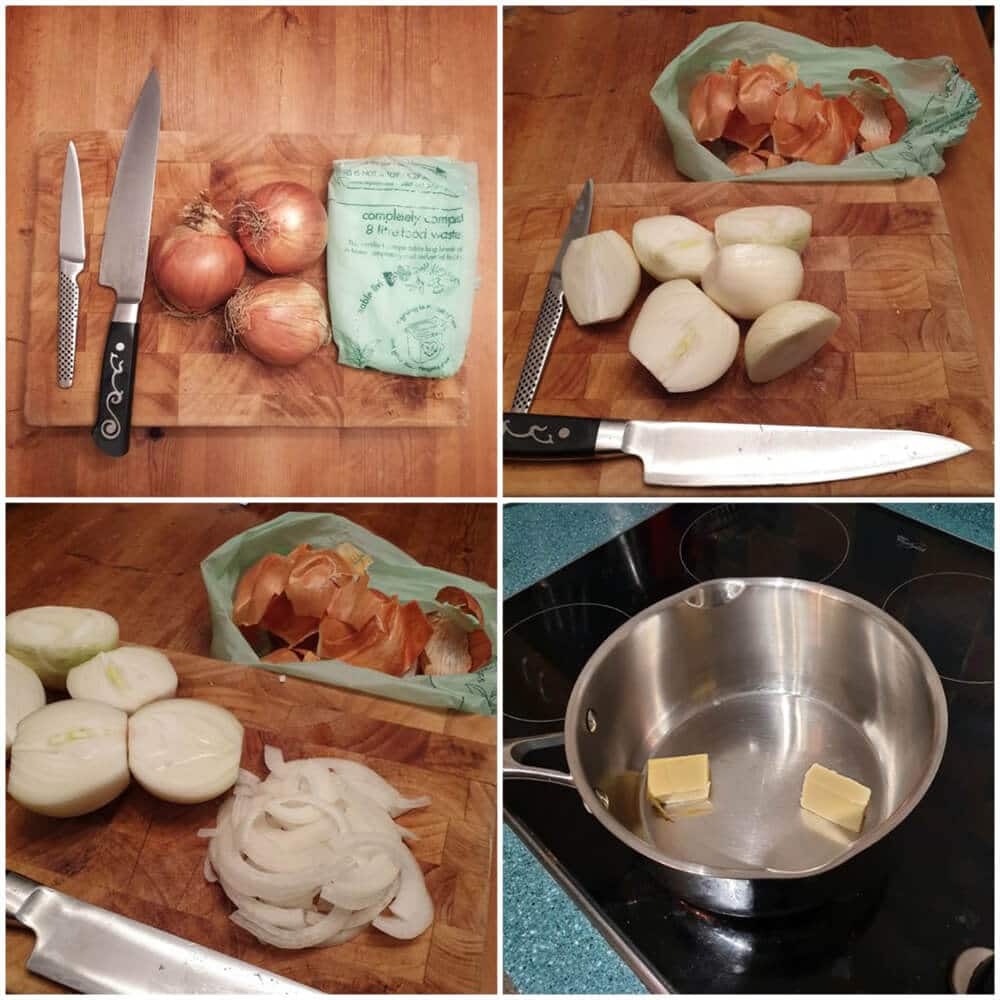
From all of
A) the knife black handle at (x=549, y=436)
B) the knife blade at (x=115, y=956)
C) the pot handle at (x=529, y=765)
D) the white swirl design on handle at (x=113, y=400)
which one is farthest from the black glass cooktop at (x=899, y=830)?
the white swirl design on handle at (x=113, y=400)

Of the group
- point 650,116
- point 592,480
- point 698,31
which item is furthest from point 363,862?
point 698,31

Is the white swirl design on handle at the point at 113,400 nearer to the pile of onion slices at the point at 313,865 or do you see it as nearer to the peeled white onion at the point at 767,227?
the pile of onion slices at the point at 313,865

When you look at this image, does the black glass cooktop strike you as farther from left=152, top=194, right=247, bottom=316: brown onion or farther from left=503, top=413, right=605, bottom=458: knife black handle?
left=152, top=194, right=247, bottom=316: brown onion

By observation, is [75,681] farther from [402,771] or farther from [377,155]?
[377,155]

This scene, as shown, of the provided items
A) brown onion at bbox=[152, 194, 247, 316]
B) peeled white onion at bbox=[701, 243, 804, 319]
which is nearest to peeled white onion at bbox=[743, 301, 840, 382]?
peeled white onion at bbox=[701, 243, 804, 319]

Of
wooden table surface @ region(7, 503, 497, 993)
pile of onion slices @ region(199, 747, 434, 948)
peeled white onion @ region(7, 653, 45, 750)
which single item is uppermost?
wooden table surface @ region(7, 503, 497, 993)

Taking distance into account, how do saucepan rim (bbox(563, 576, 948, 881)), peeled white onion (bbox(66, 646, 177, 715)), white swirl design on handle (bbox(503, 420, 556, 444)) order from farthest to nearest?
white swirl design on handle (bbox(503, 420, 556, 444)), peeled white onion (bbox(66, 646, 177, 715)), saucepan rim (bbox(563, 576, 948, 881))
